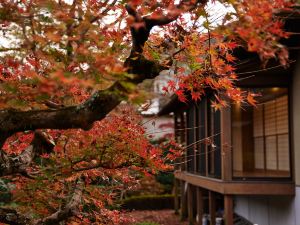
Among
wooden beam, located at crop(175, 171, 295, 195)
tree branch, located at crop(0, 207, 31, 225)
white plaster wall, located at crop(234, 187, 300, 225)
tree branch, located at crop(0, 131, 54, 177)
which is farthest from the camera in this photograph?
wooden beam, located at crop(175, 171, 295, 195)

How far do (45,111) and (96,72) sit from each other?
74 cm

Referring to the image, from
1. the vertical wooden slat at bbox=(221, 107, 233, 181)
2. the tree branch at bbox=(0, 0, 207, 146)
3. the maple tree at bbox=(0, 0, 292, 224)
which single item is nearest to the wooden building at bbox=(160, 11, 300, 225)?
the vertical wooden slat at bbox=(221, 107, 233, 181)

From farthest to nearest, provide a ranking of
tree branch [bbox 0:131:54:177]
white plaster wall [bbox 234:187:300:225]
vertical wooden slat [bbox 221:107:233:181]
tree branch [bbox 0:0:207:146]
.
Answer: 1. vertical wooden slat [bbox 221:107:233:181]
2. white plaster wall [bbox 234:187:300:225]
3. tree branch [bbox 0:131:54:177]
4. tree branch [bbox 0:0:207:146]

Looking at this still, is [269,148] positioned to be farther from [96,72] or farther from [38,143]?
[96,72]

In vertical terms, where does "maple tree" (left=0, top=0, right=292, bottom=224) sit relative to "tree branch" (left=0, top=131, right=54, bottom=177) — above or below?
above

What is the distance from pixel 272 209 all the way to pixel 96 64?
9736 millimetres

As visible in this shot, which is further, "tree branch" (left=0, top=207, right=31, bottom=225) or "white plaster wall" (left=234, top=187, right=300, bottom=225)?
"white plaster wall" (left=234, top=187, right=300, bottom=225)

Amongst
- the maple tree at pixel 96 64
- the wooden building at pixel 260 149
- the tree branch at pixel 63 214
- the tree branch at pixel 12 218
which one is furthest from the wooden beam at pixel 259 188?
the tree branch at pixel 12 218

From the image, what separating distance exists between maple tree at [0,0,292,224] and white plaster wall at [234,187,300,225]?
184 inches

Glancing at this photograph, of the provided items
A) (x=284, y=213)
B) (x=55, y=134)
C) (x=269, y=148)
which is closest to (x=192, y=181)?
(x=269, y=148)

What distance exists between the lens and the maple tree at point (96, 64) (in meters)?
3.52

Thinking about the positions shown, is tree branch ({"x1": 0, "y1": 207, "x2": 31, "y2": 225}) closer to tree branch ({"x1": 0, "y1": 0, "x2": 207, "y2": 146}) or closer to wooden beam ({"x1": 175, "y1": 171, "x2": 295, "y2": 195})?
tree branch ({"x1": 0, "y1": 0, "x2": 207, "y2": 146})

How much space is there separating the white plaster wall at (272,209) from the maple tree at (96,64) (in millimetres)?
4681

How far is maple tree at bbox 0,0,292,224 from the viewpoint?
3521 mm
